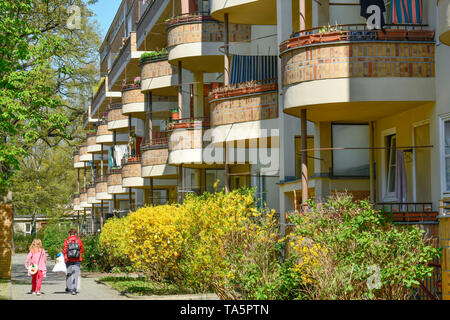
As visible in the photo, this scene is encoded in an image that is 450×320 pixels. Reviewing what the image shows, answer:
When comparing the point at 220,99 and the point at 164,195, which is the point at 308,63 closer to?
the point at 220,99

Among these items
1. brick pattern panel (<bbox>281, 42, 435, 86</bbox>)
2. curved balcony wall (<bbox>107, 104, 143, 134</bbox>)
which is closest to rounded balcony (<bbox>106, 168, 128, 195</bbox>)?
curved balcony wall (<bbox>107, 104, 143, 134</bbox>)

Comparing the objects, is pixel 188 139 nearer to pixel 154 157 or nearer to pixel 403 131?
pixel 154 157

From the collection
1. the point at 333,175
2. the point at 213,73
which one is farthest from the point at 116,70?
the point at 333,175

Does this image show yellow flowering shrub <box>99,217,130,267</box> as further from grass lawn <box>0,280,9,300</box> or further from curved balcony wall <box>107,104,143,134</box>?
curved balcony wall <box>107,104,143,134</box>

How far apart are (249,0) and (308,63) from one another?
6.15 metres

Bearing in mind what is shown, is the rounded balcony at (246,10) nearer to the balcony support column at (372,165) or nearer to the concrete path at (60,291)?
the balcony support column at (372,165)

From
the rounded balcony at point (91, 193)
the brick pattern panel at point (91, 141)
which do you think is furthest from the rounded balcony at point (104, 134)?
the rounded balcony at point (91, 193)

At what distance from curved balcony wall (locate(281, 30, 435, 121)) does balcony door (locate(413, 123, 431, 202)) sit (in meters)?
0.87

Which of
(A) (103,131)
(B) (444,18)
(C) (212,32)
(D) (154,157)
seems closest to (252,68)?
(C) (212,32)

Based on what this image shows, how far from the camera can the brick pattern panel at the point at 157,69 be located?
34844 mm

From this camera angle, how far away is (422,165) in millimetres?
18406

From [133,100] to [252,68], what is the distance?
17115 millimetres

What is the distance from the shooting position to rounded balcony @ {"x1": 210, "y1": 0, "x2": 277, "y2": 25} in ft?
78.1

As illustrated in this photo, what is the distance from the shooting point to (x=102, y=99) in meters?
60.7
